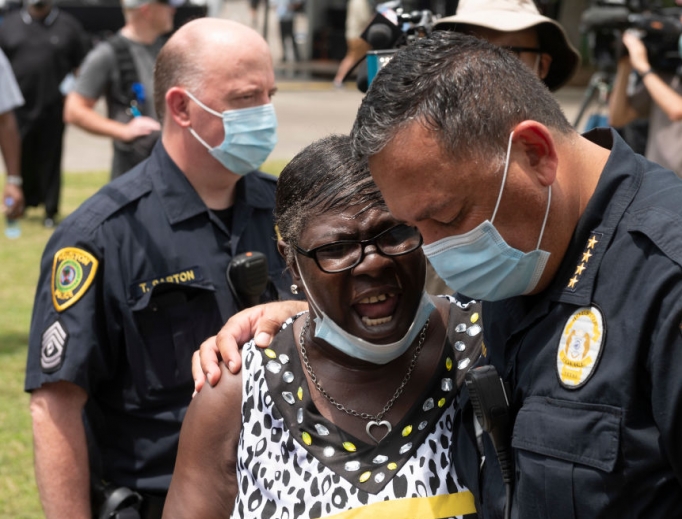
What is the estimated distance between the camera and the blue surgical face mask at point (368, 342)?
2418 mm

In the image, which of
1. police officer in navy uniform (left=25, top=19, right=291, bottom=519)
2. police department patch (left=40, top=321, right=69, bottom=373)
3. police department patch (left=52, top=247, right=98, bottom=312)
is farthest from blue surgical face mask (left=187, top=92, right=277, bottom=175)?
police department patch (left=40, top=321, right=69, bottom=373)

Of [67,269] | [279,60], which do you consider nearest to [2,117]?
[67,269]

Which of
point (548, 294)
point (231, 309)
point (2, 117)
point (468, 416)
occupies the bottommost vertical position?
point (2, 117)

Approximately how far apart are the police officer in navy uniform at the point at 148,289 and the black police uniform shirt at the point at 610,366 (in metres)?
1.47

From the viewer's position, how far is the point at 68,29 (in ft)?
35.0

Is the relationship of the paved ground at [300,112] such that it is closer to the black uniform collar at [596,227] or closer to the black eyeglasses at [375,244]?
the black eyeglasses at [375,244]

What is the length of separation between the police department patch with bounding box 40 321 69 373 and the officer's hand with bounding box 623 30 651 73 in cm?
396

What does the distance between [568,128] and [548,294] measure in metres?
0.32

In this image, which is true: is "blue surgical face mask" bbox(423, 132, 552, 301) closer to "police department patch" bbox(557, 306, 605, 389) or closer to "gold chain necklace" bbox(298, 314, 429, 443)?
"police department patch" bbox(557, 306, 605, 389)

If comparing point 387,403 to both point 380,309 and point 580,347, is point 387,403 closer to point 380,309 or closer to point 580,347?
point 380,309

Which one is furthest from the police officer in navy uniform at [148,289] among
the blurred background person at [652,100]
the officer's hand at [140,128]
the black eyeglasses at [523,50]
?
the blurred background person at [652,100]

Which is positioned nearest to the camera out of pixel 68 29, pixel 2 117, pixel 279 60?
pixel 2 117

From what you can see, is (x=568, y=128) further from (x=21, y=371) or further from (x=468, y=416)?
(x=21, y=371)

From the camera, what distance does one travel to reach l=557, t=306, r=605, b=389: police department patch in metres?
1.81
